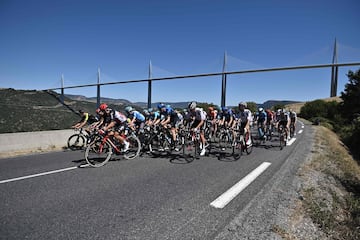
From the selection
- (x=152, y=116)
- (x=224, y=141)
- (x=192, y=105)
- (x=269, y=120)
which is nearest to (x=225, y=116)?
(x=224, y=141)

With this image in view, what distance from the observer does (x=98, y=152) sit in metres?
6.47

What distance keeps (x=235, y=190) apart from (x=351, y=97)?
45.0 m

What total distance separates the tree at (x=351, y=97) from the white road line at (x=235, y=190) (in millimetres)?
39540

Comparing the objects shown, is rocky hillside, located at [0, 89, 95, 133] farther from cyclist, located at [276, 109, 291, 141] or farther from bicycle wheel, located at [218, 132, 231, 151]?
cyclist, located at [276, 109, 291, 141]

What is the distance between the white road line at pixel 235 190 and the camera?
11.9 ft

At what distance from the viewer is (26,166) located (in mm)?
5941

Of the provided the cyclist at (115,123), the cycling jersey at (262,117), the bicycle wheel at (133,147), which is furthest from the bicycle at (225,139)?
the cyclist at (115,123)

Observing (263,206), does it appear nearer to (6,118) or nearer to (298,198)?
(298,198)

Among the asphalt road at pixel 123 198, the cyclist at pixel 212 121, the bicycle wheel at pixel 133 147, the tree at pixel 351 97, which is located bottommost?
the asphalt road at pixel 123 198

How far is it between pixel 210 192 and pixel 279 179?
1.94 metres

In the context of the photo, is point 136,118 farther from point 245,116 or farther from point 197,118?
point 245,116

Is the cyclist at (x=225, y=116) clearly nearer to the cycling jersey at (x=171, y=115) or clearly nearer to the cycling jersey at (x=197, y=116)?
the cycling jersey at (x=171, y=115)

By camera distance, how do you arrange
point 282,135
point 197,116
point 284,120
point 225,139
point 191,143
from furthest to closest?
point 284,120 → point 225,139 → point 282,135 → point 191,143 → point 197,116

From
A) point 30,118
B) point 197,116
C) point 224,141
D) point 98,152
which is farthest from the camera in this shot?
point 224,141
